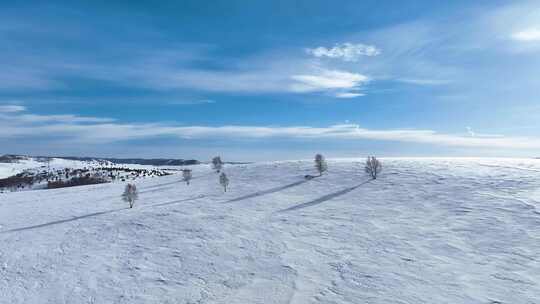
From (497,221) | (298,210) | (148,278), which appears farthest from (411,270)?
(298,210)

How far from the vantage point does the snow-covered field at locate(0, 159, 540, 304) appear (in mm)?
21141

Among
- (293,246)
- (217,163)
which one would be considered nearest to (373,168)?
(293,246)

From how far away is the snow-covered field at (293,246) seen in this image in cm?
2114

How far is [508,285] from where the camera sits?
21.0m

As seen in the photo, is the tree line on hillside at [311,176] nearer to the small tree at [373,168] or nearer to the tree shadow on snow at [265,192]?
the small tree at [373,168]

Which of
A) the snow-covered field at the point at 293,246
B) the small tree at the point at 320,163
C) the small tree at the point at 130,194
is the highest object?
the small tree at the point at 320,163

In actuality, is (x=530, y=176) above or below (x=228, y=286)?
above

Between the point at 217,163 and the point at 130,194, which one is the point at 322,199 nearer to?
the point at 130,194

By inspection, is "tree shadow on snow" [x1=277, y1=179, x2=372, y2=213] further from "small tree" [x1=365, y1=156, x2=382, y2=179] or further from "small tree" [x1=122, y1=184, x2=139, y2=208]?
"small tree" [x1=122, y1=184, x2=139, y2=208]

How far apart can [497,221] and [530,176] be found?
2250 centimetres

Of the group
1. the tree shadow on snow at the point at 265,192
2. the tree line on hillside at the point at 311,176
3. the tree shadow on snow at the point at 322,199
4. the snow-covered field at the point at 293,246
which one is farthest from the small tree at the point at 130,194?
the tree shadow on snow at the point at 322,199

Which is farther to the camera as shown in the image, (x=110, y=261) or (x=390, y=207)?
(x=390, y=207)

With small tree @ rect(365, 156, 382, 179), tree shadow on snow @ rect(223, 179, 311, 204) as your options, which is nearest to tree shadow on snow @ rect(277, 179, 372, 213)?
small tree @ rect(365, 156, 382, 179)

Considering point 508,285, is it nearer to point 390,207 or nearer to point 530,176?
point 390,207
